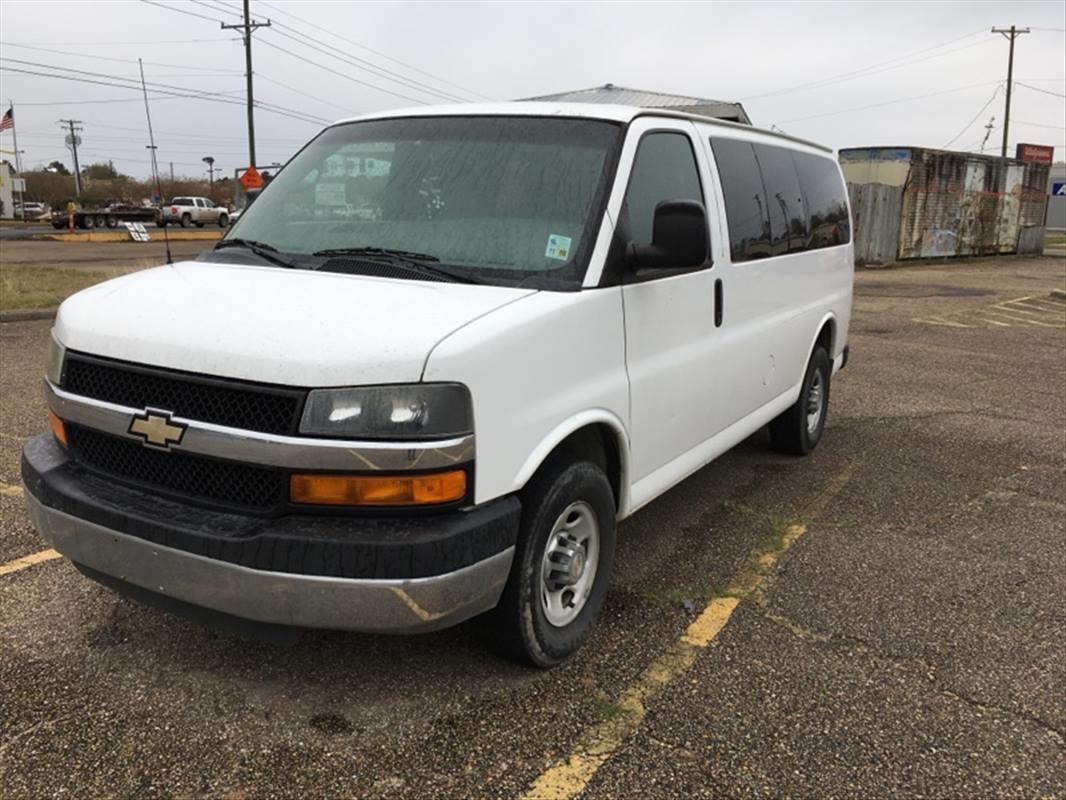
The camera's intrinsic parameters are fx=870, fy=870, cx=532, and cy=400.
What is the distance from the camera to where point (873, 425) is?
23.6 ft

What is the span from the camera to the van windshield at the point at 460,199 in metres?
3.23

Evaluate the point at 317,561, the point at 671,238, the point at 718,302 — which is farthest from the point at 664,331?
the point at 317,561

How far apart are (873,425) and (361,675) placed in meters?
5.37

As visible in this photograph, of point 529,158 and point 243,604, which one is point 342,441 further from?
point 529,158

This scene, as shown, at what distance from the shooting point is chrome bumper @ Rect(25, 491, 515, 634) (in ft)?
8.20

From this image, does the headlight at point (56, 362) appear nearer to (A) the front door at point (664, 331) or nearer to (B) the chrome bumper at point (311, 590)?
(B) the chrome bumper at point (311, 590)

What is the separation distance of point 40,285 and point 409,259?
13441 millimetres

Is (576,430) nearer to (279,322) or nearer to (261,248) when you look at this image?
(279,322)

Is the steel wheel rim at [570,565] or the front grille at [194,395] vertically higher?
the front grille at [194,395]

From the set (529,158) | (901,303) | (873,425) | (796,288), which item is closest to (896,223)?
(901,303)

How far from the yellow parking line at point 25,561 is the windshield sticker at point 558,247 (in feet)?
8.48

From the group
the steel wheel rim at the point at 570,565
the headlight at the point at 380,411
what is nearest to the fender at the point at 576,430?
the steel wheel rim at the point at 570,565

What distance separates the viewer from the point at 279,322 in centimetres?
266

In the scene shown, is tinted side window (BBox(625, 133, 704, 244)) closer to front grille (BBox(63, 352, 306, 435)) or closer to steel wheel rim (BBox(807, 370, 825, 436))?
front grille (BBox(63, 352, 306, 435))
